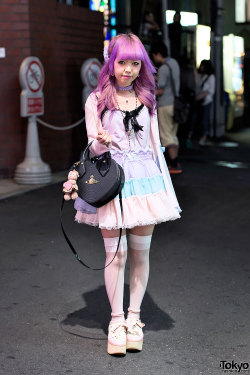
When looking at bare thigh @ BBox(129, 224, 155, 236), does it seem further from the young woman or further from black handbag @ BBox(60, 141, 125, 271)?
black handbag @ BBox(60, 141, 125, 271)

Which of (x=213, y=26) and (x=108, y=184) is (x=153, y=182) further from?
(x=213, y=26)

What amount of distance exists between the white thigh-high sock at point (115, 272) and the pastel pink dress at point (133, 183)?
0.15 meters

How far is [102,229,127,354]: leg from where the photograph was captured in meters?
4.38

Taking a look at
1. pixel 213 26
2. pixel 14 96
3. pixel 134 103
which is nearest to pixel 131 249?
pixel 134 103

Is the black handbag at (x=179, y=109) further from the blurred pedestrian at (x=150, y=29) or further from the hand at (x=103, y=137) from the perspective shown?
the hand at (x=103, y=137)

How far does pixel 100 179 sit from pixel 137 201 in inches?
11.3

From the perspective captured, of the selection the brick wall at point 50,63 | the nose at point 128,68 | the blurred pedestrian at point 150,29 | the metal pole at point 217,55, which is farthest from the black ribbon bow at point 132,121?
the blurred pedestrian at point 150,29

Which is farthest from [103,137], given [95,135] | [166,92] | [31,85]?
[166,92]

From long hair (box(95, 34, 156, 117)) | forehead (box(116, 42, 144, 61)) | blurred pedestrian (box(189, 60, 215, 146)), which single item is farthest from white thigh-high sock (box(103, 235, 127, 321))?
blurred pedestrian (box(189, 60, 215, 146))

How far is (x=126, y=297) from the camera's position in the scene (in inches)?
216

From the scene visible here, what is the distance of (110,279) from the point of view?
176 inches

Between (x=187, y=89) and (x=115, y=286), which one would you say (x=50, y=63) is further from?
(x=115, y=286)

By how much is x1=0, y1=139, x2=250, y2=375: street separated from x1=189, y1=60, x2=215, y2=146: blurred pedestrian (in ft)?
21.5

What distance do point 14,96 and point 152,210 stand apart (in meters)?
7.09
